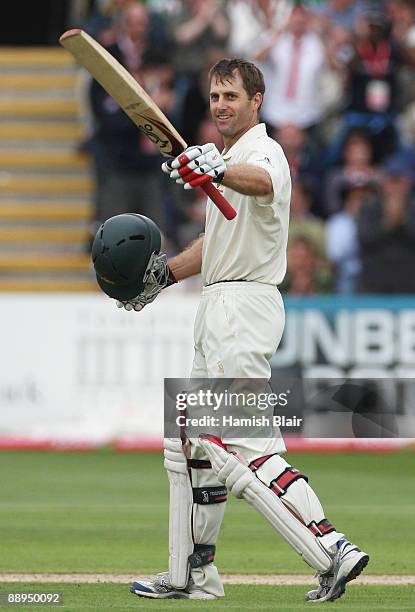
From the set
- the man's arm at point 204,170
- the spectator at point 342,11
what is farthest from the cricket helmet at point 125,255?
the spectator at point 342,11

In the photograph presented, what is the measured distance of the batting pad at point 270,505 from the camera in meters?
6.14

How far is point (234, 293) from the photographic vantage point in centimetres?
Answer: 639

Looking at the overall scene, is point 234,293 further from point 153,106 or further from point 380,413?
point 380,413

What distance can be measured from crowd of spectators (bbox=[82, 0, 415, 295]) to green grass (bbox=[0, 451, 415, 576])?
3023mm

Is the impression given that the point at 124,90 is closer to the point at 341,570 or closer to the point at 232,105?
the point at 232,105

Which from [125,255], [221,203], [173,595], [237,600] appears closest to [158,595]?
[173,595]

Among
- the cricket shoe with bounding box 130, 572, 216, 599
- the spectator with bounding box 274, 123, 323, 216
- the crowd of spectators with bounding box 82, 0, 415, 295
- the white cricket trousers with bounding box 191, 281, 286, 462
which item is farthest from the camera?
the crowd of spectators with bounding box 82, 0, 415, 295

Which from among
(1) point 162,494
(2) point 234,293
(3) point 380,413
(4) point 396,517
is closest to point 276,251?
(2) point 234,293

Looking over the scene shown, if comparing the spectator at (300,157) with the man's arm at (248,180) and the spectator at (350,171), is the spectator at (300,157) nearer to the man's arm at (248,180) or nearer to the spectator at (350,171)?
the spectator at (350,171)

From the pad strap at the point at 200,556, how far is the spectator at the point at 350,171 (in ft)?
30.3

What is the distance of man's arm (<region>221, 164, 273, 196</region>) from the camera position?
233 inches

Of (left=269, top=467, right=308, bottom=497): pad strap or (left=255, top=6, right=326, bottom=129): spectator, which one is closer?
(left=269, top=467, right=308, bottom=497): pad strap

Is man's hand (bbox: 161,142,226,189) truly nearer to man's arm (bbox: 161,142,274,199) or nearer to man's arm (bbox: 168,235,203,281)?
man's arm (bbox: 161,142,274,199)

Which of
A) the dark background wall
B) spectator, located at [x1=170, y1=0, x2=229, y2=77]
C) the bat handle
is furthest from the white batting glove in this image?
the dark background wall
